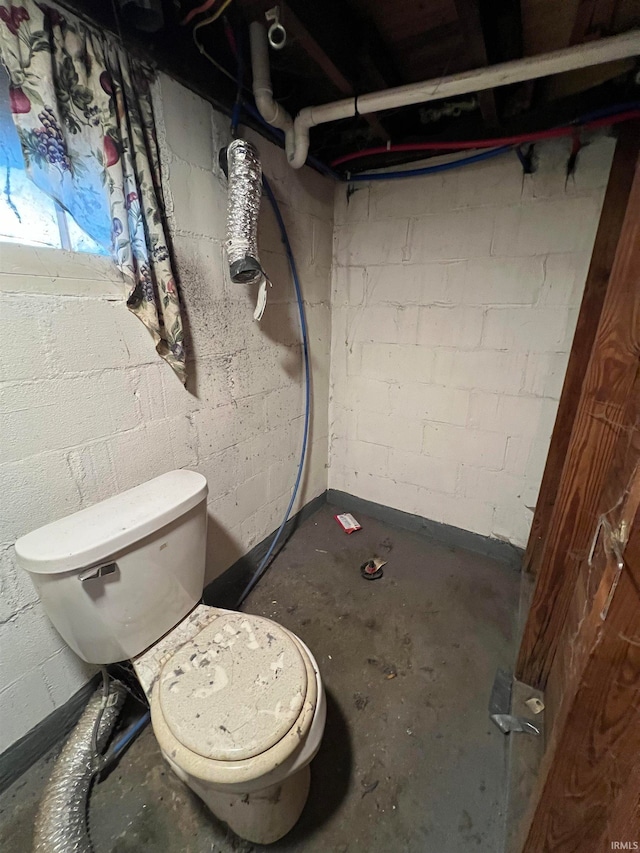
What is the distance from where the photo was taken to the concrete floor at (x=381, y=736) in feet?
2.89

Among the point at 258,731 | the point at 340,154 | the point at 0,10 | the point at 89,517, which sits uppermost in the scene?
the point at 340,154

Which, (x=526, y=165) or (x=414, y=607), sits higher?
(x=526, y=165)

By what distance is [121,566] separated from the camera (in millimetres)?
838

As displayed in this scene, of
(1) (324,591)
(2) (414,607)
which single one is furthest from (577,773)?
(1) (324,591)

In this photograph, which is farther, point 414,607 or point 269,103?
point 414,607

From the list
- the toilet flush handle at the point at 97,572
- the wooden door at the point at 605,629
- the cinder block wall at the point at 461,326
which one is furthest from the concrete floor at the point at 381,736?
the toilet flush handle at the point at 97,572

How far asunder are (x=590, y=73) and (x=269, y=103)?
41.4 inches

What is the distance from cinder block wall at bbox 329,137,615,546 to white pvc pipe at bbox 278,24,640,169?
1.58 ft

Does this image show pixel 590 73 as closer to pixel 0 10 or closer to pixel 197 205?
pixel 197 205

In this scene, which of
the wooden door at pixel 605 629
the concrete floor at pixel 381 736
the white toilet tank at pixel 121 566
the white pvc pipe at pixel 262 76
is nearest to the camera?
the wooden door at pixel 605 629

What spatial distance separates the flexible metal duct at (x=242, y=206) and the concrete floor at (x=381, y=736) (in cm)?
137

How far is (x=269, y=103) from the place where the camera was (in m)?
1.09

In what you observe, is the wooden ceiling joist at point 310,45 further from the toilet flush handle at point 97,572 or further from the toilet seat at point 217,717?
the toilet seat at point 217,717

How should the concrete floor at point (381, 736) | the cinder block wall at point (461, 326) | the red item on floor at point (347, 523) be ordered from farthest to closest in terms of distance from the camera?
the red item on floor at point (347, 523) < the cinder block wall at point (461, 326) < the concrete floor at point (381, 736)
